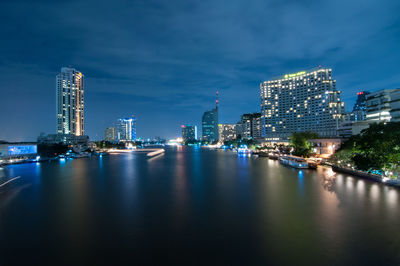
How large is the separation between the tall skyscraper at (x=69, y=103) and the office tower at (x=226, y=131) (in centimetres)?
9722

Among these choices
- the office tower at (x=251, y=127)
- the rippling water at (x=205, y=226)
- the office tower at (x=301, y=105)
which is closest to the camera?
the rippling water at (x=205, y=226)

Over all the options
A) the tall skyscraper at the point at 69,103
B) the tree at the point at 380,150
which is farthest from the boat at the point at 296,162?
the tall skyscraper at the point at 69,103

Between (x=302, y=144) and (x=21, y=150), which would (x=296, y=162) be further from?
(x=21, y=150)

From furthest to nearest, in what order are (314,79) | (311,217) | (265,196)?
(314,79) < (265,196) < (311,217)

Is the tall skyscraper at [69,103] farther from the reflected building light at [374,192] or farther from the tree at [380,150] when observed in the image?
the reflected building light at [374,192]

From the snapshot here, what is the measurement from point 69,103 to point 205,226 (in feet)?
420

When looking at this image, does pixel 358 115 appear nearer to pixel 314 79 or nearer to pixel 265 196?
pixel 314 79

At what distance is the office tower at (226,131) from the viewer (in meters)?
183

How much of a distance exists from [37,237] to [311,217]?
11614mm

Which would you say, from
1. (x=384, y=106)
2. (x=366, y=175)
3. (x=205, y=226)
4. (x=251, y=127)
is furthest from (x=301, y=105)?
(x=205, y=226)

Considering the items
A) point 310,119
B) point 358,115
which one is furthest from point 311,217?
point 358,115

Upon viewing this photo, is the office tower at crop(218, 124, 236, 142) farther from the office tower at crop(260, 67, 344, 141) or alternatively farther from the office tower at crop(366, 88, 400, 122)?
the office tower at crop(366, 88, 400, 122)

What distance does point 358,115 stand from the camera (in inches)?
3903

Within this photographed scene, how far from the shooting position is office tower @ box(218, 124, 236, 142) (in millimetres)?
182700
